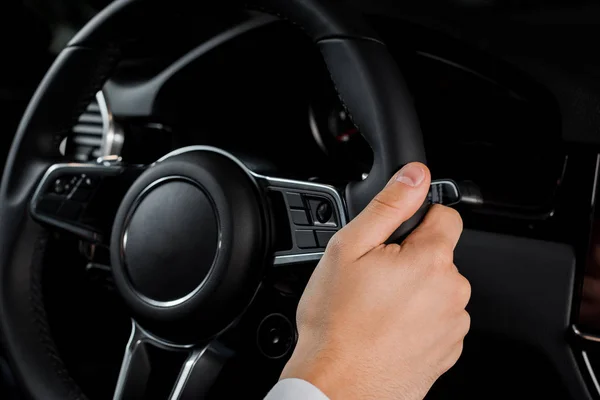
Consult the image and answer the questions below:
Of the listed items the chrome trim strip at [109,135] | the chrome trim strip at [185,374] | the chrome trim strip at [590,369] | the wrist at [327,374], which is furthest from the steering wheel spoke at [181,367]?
the chrome trim strip at [590,369]

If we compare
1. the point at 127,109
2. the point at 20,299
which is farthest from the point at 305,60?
the point at 20,299

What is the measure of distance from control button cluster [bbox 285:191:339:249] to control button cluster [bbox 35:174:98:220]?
1.12 ft

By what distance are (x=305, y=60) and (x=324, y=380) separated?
570mm

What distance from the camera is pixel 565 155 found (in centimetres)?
87

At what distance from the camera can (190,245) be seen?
2.64ft

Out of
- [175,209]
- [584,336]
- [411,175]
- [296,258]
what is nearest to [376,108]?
[411,175]

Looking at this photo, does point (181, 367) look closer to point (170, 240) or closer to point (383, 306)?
point (170, 240)

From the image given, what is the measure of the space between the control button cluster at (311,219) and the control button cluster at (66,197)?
1.12ft

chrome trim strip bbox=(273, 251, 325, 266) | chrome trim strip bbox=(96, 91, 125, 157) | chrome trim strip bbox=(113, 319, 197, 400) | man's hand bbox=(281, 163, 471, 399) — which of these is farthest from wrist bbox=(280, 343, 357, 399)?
chrome trim strip bbox=(96, 91, 125, 157)

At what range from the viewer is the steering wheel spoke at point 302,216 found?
723 mm

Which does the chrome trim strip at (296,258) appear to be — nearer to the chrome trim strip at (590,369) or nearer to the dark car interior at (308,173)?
the dark car interior at (308,173)

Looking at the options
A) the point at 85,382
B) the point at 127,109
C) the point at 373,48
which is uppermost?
the point at 373,48

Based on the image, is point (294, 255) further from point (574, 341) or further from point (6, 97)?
point (6, 97)

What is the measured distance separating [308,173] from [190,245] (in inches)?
10.4
